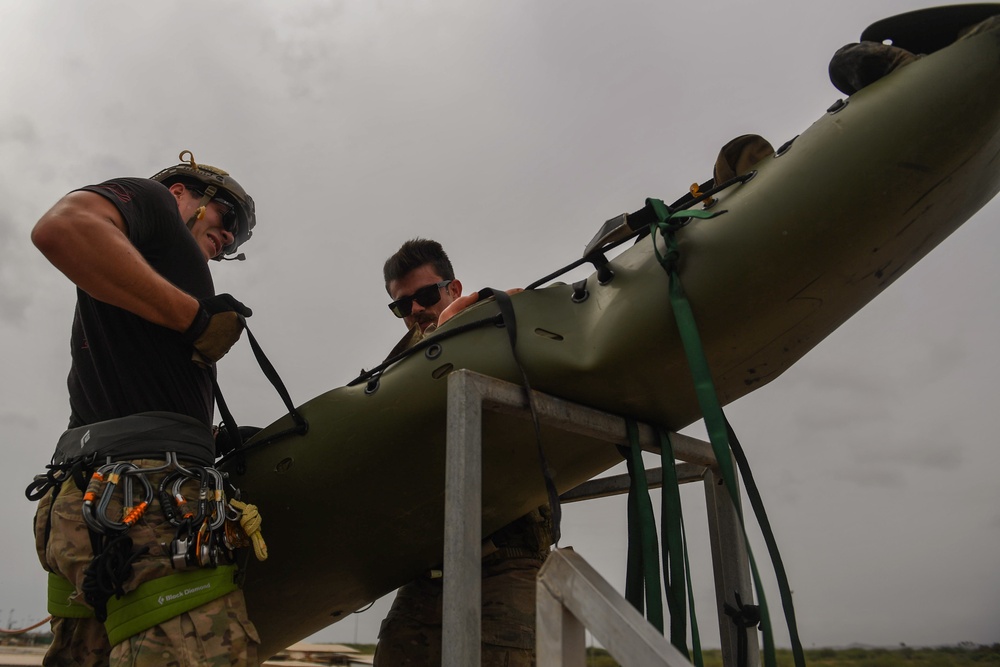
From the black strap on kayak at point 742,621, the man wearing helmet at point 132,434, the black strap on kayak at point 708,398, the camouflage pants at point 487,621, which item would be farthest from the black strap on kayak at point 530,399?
the camouflage pants at point 487,621

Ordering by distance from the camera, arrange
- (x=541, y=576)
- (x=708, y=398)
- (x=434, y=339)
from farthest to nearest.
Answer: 1. (x=434, y=339)
2. (x=708, y=398)
3. (x=541, y=576)

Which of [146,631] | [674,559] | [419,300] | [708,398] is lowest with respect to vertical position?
[146,631]

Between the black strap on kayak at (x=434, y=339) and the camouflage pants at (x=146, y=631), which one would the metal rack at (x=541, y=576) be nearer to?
the black strap on kayak at (x=434, y=339)

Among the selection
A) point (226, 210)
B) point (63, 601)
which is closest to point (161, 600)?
point (63, 601)

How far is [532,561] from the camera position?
10.6 ft

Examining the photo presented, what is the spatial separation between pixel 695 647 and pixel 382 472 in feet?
3.53

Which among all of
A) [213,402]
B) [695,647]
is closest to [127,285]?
[213,402]

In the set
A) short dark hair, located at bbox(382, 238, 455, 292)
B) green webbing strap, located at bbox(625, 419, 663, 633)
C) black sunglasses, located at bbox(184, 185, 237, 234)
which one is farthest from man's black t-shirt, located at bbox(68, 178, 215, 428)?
short dark hair, located at bbox(382, 238, 455, 292)

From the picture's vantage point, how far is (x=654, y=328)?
80.0 inches

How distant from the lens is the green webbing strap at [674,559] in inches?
78.4

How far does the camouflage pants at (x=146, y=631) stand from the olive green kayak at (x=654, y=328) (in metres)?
0.57

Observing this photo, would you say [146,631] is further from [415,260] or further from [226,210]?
[415,260]

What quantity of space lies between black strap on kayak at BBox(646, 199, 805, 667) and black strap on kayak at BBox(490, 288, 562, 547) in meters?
0.42

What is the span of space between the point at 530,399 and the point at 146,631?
1.12 meters
